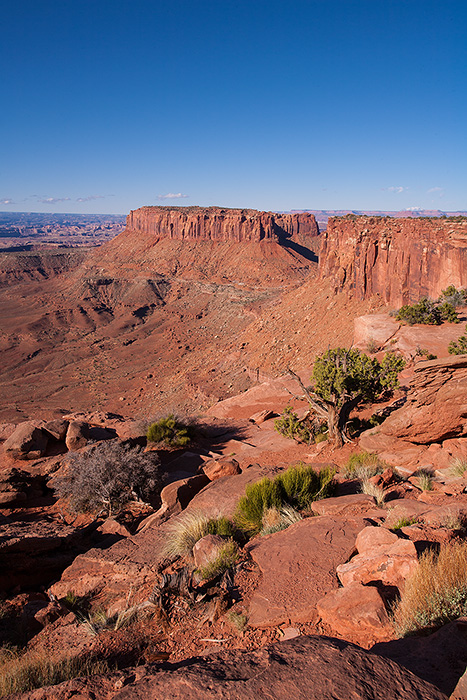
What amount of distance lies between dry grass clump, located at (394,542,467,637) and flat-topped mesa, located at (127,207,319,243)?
90.2 meters

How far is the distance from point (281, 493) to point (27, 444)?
10.5 metres

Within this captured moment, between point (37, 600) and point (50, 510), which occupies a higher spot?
point (37, 600)

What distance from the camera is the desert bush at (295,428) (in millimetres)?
13594

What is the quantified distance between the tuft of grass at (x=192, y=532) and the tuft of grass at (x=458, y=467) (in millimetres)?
4536

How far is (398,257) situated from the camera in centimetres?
2839

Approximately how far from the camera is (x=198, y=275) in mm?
81062

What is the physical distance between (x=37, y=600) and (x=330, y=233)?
36.3m

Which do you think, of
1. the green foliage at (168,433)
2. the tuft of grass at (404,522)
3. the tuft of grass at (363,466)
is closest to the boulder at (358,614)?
the tuft of grass at (404,522)

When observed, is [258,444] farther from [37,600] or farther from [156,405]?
[156,405]

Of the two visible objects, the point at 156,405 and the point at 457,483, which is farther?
Result: the point at 156,405

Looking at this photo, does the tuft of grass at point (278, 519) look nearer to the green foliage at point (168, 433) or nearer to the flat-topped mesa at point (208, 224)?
the green foliage at point (168, 433)

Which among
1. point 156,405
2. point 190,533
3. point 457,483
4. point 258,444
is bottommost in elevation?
point 156,405

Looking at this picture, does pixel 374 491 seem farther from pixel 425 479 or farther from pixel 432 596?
pixel 432 596

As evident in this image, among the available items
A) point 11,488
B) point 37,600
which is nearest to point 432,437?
point 37,600
